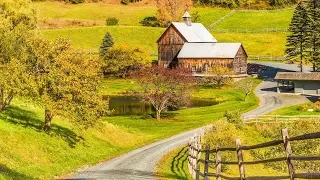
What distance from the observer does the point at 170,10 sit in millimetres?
146250

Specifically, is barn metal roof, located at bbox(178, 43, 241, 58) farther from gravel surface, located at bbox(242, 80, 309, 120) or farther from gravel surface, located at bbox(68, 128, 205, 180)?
gravel surface, located at bbox(68, 128, 205, 180)

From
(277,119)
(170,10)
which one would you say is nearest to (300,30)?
(277,119)

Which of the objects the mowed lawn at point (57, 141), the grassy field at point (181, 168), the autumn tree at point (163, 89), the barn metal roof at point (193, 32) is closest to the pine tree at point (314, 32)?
the barn metal roof at point (193, 32)

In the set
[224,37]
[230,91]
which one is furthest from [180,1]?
[230,91]

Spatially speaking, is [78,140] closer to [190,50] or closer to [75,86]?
[75,86]

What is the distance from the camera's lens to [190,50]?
9806 centimetres

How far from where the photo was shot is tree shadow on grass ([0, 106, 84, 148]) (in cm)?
3269

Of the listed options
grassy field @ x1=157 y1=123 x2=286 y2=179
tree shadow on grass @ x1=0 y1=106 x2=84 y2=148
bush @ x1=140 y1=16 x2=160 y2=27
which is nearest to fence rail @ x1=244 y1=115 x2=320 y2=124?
grassy field @ x1=157 y1=123 x2=286 y2=179

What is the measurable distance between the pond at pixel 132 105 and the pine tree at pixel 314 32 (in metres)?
21.8

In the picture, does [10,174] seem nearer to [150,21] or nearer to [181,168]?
[181,168]

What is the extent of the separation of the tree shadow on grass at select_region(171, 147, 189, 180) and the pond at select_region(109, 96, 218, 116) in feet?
84.9

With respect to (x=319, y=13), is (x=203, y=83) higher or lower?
lower

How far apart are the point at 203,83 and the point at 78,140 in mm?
57366

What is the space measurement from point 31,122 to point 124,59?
219 feet
